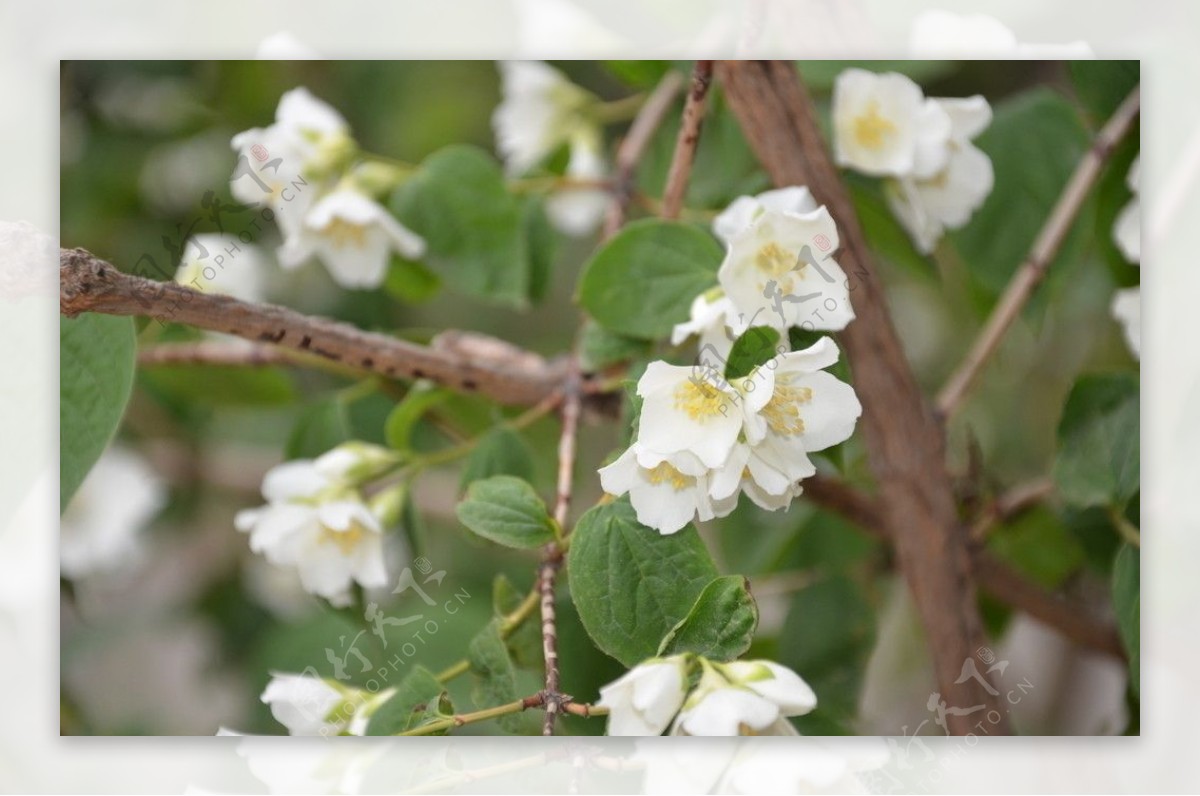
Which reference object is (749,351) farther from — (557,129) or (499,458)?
(557,129)

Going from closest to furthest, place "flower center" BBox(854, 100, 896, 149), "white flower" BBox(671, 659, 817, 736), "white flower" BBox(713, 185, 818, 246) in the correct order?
"white flower" BBox(671, 659, 817, 736) < "white flower" BBox(713, 185, 818, 246) < "flower center" BBox(854, 100, 896, 149)

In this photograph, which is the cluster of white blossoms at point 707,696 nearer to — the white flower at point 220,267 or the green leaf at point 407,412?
the green leaf at point 407,412

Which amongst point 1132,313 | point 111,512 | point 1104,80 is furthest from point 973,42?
point 111,512

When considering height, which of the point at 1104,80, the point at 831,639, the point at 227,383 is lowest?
the point at 831,639

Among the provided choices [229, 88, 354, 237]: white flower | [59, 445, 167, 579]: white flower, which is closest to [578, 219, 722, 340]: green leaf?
[229, 88, 354, 237]: white flower

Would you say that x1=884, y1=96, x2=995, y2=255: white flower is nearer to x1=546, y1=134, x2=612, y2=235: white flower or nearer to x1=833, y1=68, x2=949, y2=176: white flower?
A: x1=833, y1=68, x2=949, y2=176: white flower

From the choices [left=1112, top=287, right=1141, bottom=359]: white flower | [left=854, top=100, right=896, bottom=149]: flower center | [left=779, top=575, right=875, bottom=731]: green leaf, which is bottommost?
[left=779, top=575, right=875, bottom=731]: green leaf

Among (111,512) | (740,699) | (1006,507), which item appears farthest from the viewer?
(111,512)
